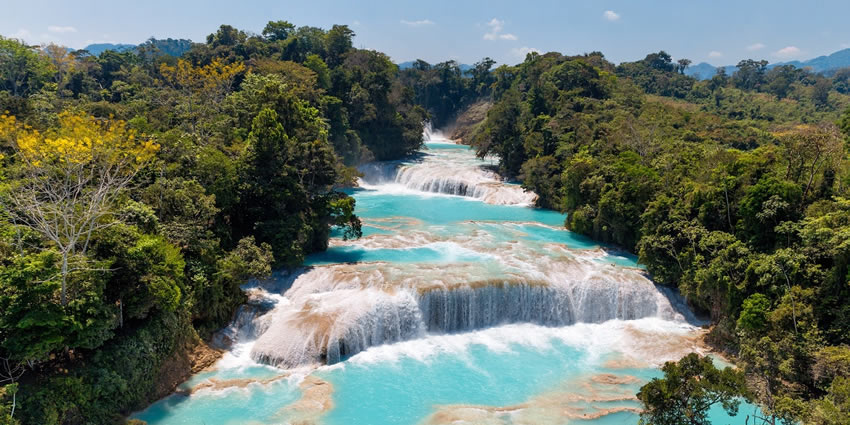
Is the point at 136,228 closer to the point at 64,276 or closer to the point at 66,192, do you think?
the point at 66,192

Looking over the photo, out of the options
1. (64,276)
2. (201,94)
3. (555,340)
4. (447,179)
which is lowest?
(555,340)

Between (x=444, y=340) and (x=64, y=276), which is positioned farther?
(x=444, y=340)

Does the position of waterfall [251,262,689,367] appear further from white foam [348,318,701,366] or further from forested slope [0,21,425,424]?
A: forested slope [0,21,425,424]

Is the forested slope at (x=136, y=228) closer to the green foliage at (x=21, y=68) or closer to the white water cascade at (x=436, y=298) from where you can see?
the white water cascade at (x=436, y=298)

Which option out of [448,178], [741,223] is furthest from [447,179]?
[741,223]

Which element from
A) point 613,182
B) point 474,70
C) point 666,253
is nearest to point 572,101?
point 613,182

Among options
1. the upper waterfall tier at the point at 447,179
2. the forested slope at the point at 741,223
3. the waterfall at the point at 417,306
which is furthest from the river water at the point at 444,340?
the upper waterfall tier at the point at 447,179
